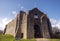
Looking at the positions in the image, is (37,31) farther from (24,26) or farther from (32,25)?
(24,26)

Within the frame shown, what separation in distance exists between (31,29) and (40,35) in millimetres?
3941

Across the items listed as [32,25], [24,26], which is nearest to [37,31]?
[32,25]

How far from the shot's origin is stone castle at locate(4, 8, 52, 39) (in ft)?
146

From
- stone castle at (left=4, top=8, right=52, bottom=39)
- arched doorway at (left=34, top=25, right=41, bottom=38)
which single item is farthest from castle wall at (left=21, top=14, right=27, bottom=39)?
arched doorway at (left=34, top=25, right=41, bottom=38)

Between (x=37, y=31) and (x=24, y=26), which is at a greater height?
(x=24, y=26)

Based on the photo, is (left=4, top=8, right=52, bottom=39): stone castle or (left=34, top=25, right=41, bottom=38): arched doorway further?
(left=34, top=25, right=41, bottom=38): arched doorway

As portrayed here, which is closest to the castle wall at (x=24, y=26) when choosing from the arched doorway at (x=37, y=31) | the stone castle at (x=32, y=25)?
the stone castle at (x=32, y=25)

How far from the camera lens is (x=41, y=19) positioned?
153 ft

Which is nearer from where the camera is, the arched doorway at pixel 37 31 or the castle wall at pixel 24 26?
the castle wall at pixel 24 26

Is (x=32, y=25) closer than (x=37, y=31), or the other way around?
(x=32, y=25)

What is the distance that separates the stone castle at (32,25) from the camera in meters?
44.6

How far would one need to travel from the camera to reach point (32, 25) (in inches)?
1793

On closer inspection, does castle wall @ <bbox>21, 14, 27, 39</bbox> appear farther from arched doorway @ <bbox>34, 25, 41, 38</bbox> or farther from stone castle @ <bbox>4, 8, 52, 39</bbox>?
arched doorway @ <bbox>34, 25, 41, 38</bbox>

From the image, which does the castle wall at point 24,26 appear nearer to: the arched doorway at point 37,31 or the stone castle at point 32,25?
the stone castle at point 32,25
